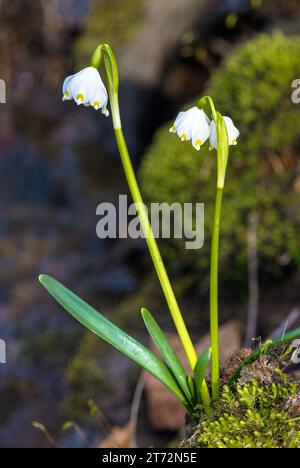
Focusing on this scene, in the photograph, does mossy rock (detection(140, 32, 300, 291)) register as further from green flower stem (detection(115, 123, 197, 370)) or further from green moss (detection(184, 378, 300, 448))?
green moss (detection(184, 378, 300, 448))

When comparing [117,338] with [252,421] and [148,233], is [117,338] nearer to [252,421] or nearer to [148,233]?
[148,233]

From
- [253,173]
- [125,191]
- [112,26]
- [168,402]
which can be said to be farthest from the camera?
[125,191]

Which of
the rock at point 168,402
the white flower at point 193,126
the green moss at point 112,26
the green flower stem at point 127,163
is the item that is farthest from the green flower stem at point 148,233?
the green moss at point 112,26

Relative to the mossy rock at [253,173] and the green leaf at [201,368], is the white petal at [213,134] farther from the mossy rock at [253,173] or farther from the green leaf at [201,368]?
the mossy rock at [253,173]

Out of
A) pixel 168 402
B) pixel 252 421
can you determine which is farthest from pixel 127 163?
pixel 168 402

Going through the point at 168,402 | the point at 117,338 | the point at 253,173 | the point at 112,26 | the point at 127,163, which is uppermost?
the point at 112,26

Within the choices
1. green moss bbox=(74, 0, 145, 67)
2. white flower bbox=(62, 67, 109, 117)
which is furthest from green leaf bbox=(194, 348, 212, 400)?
green moss bbox=(74, 0, 145, 67)

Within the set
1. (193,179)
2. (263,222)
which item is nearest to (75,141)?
(193,179)
